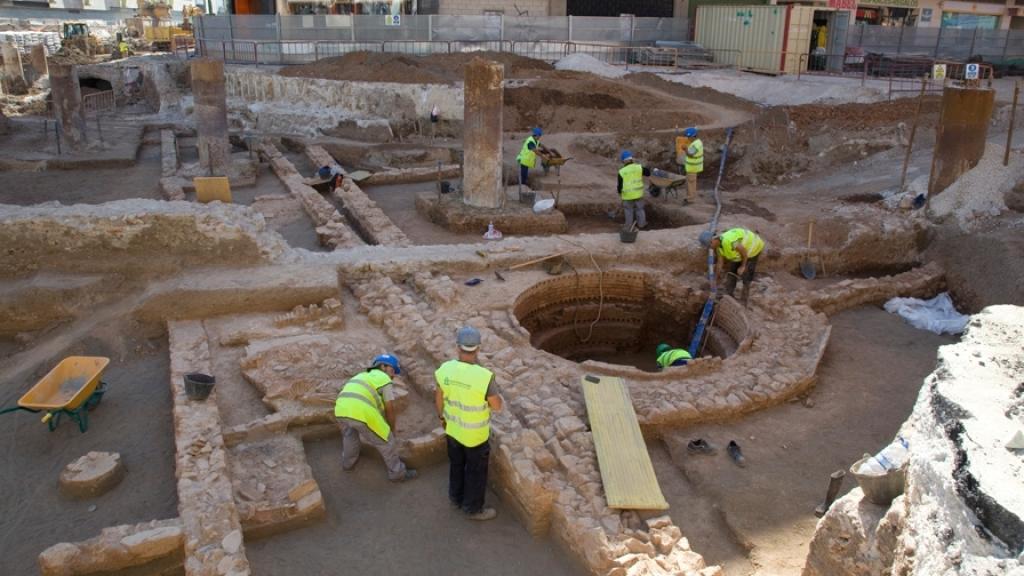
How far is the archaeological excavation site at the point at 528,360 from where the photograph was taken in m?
4.82

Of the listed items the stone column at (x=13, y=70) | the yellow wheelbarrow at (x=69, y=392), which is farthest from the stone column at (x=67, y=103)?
the stone column at (x=13, y=70)

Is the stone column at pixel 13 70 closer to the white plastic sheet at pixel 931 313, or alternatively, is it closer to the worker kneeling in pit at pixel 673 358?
the worker kneeling in pit at pixel 673 358

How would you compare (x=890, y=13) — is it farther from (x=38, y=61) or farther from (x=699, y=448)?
(x=38, y=61)

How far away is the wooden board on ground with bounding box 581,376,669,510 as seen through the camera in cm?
542

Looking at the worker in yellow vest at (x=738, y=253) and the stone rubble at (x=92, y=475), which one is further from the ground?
the worker in yellow vest at (x=738, y=253)

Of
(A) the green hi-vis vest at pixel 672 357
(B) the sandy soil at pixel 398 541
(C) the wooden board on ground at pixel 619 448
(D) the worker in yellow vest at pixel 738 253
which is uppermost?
(D) the worker in yellow vest at pixel 738 253

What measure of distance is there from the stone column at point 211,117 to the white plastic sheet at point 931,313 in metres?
12.9

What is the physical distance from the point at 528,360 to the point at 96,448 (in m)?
3.95

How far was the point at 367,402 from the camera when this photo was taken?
576 cm

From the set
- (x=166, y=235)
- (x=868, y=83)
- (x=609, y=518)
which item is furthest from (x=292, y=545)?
(x=868, y=83)

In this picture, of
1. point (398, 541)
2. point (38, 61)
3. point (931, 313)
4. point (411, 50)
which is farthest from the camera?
point (38, 61)

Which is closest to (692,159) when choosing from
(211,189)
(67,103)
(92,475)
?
(211,189)

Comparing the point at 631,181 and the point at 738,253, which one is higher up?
the point at 631,181

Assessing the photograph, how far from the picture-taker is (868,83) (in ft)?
66.5
